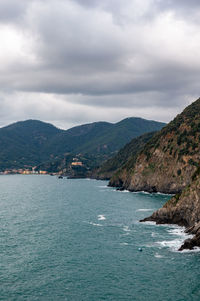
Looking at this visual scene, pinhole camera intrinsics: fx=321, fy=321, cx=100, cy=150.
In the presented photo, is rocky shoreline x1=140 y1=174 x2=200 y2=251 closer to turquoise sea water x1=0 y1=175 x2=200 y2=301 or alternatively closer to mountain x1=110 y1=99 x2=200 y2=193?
turquoise sea water x1=0 y1=175 x2=200 y2=301

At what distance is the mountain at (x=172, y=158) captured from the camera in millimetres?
162750

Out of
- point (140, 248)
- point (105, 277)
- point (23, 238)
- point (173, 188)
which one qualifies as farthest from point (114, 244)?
point (173, 188)

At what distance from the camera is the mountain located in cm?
16275

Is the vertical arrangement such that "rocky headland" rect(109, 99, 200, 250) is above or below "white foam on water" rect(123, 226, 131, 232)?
above

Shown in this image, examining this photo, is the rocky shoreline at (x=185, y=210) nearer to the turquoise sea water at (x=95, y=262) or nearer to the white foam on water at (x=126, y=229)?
the turquoise sea water at (x=95, y=262)

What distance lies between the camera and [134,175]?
7613 inches

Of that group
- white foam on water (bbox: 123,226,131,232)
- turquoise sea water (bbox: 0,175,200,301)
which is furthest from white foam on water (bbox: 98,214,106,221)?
white foam on water (bbox: 123,226,131,232)

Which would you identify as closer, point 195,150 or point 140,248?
point 140,248

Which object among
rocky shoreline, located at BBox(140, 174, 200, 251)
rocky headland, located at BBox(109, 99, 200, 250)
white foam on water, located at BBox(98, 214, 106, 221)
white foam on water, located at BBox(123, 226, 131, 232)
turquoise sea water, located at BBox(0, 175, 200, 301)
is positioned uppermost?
rocky headland, located at BBox(109, 99, 200, 250)

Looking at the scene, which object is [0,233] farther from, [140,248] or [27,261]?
[140,248]

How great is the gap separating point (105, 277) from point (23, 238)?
32.4 metres

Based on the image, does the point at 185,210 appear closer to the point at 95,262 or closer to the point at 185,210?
the point at 185,210

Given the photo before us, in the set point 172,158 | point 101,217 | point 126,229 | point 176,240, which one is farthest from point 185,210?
point 172,158

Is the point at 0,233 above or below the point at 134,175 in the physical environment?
below
